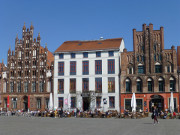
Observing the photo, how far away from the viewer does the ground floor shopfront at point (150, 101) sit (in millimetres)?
49625

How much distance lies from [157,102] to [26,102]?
1119 inches

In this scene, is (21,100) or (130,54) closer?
(130,54)

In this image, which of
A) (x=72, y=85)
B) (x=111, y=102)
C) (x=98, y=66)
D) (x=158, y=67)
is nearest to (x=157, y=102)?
(x=158, y=67)

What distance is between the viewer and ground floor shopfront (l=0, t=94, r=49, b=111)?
186 feet

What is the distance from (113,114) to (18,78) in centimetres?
2734

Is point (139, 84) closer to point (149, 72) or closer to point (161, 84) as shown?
point (149, 72)

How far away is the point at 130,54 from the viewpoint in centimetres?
5341

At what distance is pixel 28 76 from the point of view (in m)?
58.9

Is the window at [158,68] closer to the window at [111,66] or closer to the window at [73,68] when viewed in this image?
the window at [111,66]

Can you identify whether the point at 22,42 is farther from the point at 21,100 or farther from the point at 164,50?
the point at 164,50

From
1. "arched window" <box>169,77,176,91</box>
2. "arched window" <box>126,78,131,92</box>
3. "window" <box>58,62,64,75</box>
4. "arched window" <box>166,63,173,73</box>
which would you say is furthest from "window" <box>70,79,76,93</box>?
"arched window" <box>169,77,176,91</box>

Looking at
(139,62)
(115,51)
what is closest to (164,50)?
(139,62)

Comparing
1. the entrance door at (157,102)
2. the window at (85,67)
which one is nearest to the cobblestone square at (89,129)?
the entrance door at (157,102)

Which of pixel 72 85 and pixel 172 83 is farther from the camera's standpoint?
pixel 72 85
